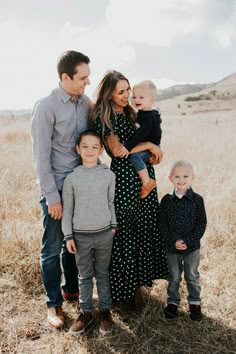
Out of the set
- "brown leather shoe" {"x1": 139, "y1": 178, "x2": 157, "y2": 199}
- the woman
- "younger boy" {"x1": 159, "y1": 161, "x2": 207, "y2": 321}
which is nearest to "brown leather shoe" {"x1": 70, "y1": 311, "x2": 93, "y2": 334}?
the woman

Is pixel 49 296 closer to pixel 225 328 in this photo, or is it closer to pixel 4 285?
pixel 4 285

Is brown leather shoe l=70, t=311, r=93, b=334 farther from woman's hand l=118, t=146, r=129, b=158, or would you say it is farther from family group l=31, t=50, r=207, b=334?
woman's hand l=118, t=146, r=129, b=158

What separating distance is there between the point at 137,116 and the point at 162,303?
67.2 inches

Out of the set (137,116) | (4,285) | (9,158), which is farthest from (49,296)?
(9,158)

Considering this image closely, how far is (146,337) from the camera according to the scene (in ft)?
9.88

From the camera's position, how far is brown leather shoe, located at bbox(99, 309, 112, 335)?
3.04 m

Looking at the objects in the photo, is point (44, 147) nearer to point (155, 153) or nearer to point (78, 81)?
point (78, 81)

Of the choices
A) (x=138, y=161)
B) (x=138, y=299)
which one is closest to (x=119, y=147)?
(x=138, y=161)

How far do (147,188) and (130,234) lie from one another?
0.41 metres

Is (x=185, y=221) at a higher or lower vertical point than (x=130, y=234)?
higher

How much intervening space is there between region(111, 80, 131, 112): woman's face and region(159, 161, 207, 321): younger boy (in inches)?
26.3

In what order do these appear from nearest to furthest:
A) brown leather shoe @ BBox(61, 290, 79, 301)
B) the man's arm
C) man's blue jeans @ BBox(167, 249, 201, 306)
Result: 1. the man's arm
2. man's blue jeans @ BBox(167, 249, 201, 306)
3. brown leather shoe @ BBox(61, 290, 79, 301)

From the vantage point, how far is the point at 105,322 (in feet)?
10.1

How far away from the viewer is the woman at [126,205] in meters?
3.01
